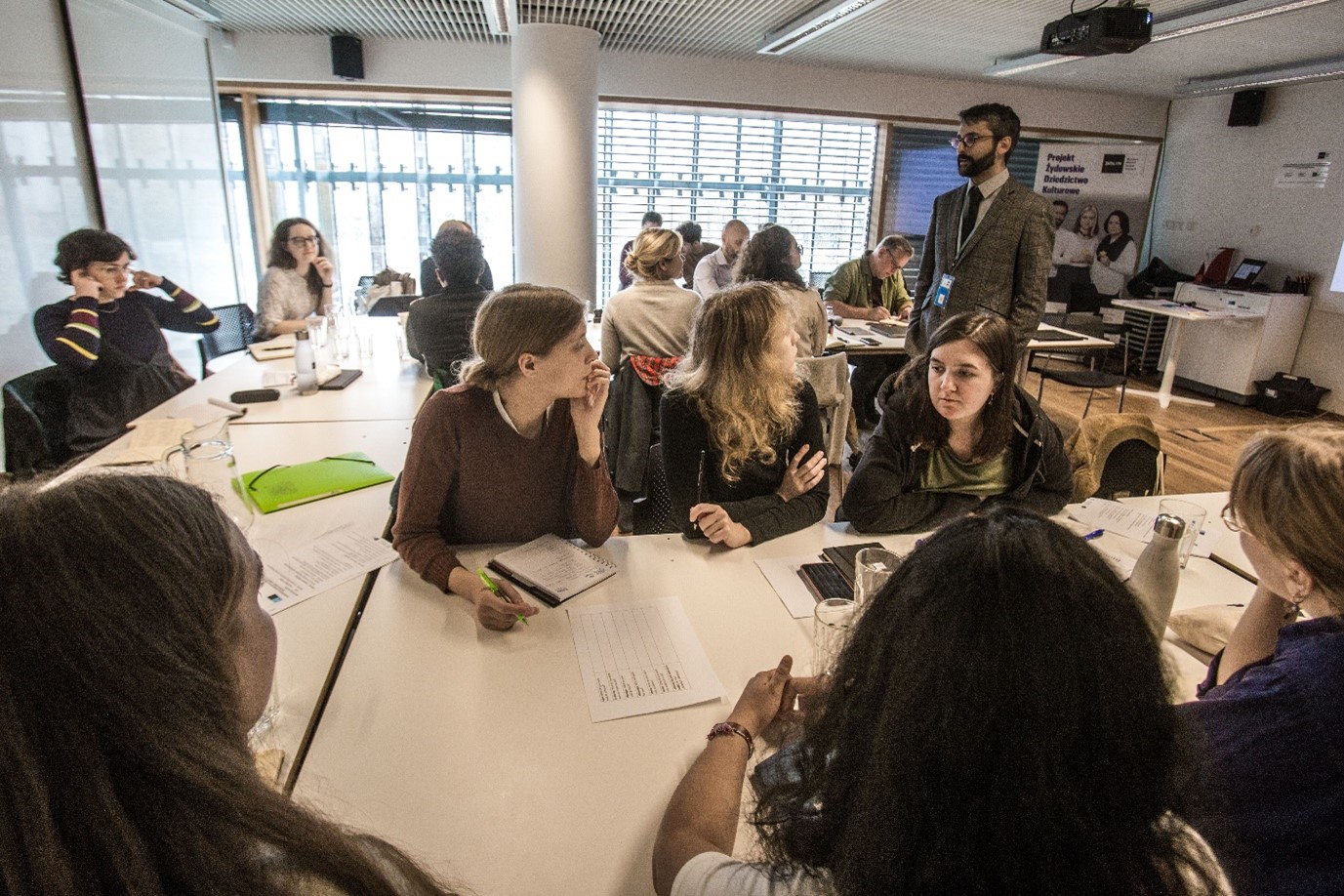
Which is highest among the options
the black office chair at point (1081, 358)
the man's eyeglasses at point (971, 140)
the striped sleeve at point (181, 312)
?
the man's eyeglasses at point (971, 140)

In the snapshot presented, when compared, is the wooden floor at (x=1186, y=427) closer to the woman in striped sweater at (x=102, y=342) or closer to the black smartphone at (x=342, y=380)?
the black smartphone at (x=342, y=380)

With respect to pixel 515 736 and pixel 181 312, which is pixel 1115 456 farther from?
pixel 181 312

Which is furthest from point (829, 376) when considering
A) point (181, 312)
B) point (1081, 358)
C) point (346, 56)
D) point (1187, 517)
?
point (1081, 358)

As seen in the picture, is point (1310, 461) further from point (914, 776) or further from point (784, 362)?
point (784, 362)

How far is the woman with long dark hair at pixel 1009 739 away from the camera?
0.62 metres

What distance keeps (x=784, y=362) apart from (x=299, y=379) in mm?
2046

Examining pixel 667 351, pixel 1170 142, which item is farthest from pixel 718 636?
pixel 1170 142

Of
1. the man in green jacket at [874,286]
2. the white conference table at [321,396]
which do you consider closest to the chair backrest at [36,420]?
the white conference table at [321,396]

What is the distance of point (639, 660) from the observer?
135cm

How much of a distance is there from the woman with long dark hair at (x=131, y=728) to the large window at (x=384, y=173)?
6659 mm

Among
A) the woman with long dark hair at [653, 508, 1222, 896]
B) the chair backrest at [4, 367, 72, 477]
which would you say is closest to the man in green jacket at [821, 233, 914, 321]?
the chair backrest at [4, 367, 72, 477]

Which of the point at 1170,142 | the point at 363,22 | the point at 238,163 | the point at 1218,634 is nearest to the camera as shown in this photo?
the point at 1218,634

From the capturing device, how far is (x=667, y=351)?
3469 mm

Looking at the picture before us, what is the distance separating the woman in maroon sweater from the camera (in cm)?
170
